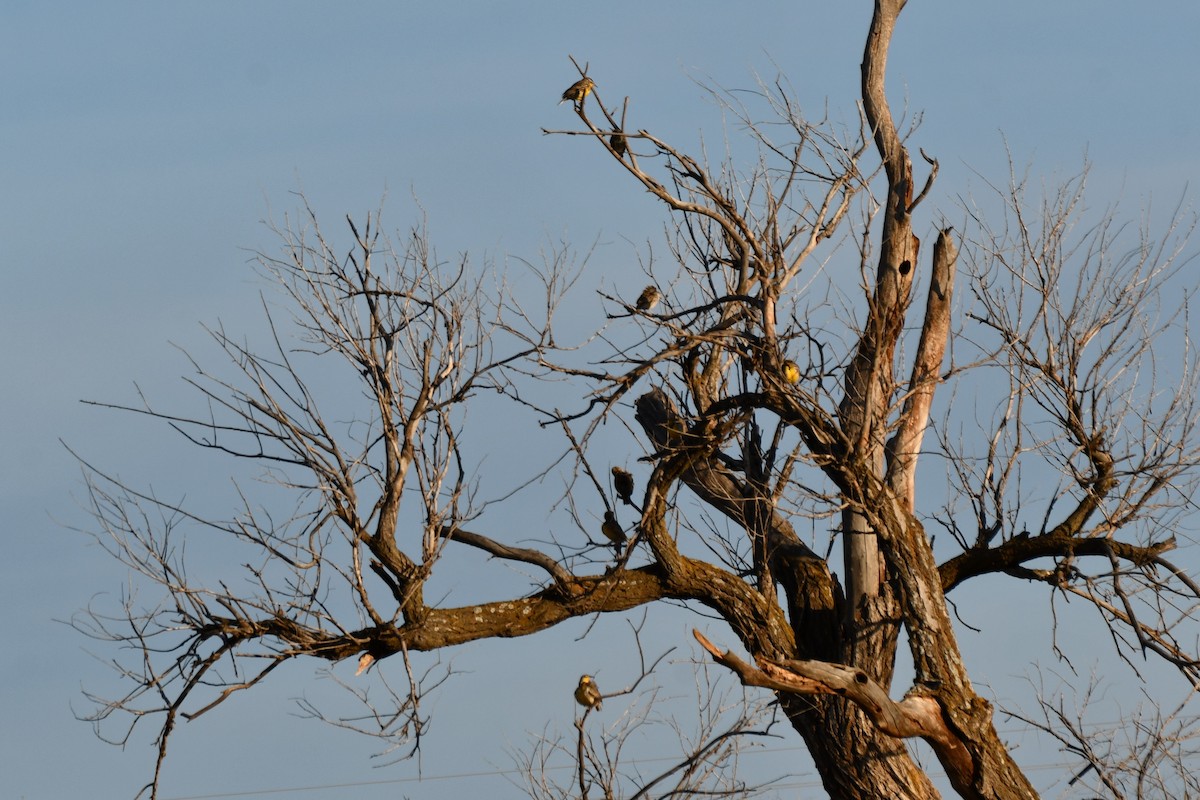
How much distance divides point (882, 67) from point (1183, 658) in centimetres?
401

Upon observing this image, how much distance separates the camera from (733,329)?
764 cm

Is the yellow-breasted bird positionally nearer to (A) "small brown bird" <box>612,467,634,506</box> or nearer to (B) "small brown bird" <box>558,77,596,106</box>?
(A) "small brown bird" <box>612,467,634,506</box>

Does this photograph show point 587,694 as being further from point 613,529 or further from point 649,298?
point 649,298

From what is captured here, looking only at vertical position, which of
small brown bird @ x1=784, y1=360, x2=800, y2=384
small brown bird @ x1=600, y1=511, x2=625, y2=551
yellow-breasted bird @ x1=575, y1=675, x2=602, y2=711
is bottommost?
yellow-breasted bird @ x1=575, y1=675, x2=602, y2=711

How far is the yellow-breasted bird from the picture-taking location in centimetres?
755

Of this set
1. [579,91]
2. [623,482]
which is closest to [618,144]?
[579,91]

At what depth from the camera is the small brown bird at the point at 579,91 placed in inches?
287

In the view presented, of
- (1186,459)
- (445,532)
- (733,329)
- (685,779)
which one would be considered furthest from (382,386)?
(1186,459)

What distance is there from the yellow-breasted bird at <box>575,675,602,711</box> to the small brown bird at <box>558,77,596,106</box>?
10.4ft

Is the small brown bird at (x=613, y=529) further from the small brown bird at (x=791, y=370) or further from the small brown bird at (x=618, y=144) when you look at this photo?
the small brown bird at (x=618, y=144)

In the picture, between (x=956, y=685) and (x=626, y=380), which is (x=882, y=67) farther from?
(x=956, y=685)

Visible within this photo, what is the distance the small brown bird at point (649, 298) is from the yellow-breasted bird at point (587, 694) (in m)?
2.34

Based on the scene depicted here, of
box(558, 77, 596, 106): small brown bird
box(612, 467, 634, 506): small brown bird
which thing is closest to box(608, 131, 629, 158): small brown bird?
box(558, 77, 596, 106): small brown bird

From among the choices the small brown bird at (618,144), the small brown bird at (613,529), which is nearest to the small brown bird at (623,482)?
the small brown bird at (613,529)
